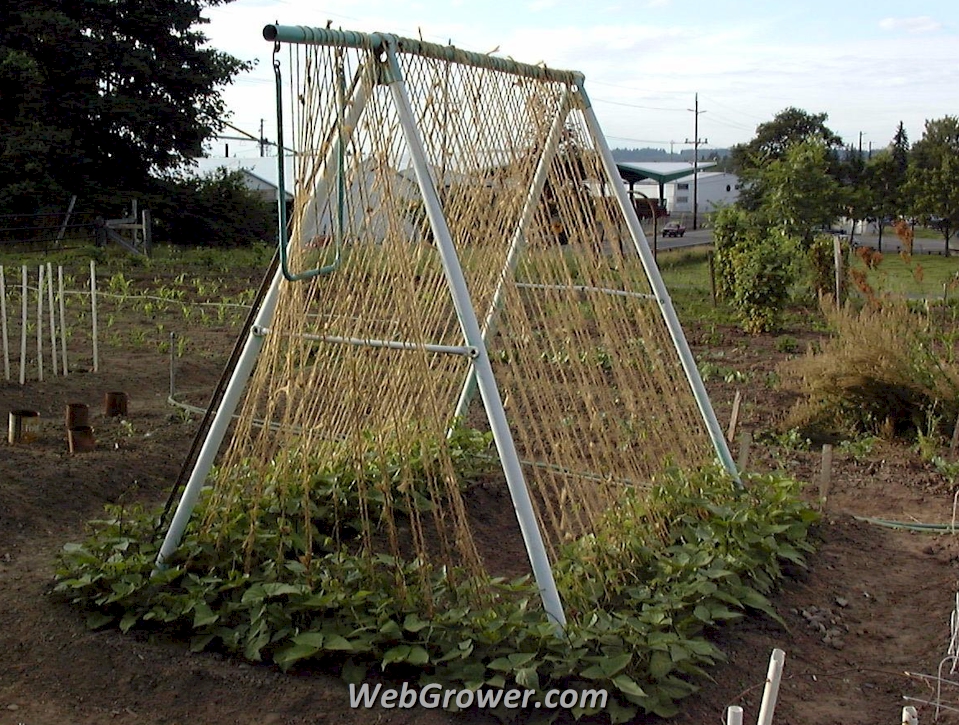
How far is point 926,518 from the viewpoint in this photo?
5.22 metres

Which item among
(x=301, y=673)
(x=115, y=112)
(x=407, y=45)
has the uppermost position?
(x=115, y=112)

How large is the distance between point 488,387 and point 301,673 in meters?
1.05

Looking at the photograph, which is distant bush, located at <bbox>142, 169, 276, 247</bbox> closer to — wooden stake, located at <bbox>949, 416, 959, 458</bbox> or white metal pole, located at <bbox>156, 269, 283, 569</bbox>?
wooden stake, located at <bbox>949, 416, 959, 458</bbox>

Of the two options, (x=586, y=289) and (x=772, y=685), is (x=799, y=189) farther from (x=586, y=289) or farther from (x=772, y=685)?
(x=772, y=685)

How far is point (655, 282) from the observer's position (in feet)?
15.7

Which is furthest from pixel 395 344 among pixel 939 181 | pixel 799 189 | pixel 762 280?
pixel 939 181

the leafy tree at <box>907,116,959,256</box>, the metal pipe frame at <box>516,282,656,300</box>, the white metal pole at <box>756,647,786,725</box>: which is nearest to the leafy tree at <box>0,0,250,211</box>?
the metal pipe frame at <box>516,282,656,300</box>

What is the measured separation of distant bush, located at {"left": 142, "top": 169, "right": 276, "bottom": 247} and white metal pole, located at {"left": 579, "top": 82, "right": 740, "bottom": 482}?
16554 millimetres

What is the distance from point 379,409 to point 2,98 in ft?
58.9

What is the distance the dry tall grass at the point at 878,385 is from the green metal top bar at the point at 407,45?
3.26 meters

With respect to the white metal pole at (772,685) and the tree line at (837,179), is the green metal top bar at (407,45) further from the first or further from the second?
the tree line at (837,179)

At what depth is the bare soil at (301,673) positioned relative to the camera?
3125 millimetres

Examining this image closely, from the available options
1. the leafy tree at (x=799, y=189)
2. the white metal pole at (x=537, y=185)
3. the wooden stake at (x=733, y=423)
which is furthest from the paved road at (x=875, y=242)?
the white metal pole at (x=537, y=185)

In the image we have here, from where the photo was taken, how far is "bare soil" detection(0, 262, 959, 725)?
3125 mm
